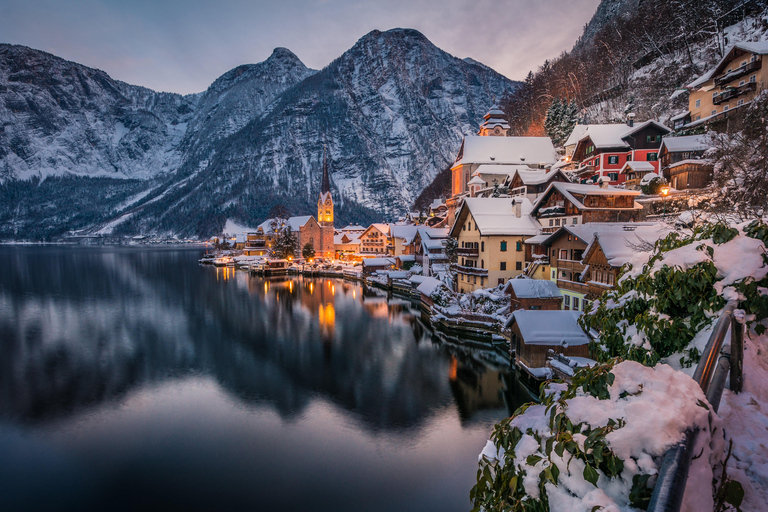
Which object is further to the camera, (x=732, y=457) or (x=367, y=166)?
(x=367, y=166)

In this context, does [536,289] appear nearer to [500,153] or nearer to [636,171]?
[636,171]

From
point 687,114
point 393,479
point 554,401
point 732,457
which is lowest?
point 393,479

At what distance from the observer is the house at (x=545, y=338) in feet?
62.1

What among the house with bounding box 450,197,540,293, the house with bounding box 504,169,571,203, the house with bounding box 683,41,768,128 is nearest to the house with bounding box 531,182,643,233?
the house with bounding box 450,197,540,293

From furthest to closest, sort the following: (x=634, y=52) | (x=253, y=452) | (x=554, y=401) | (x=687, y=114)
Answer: (x=634, y=52)
(x=687, y=114)
(x=253, y=452)
(x=554, y=401)

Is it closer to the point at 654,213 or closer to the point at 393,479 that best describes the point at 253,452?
the point at 393,479

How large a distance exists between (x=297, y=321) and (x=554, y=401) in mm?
36362

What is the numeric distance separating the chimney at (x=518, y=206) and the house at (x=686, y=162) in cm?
1144

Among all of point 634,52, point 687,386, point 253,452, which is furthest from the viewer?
point 634,52

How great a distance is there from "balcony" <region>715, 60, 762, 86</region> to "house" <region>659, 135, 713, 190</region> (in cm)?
481

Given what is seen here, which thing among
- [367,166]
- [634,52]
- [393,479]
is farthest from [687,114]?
[367,166]

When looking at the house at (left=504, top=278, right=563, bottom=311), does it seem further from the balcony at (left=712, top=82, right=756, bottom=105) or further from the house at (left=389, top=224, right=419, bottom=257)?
the house at (left=389, top=224, right=419, bottom=257)

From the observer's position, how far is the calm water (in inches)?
516

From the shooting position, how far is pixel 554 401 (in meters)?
2.63
